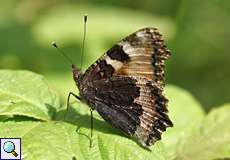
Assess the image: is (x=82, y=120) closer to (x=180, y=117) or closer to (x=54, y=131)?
(x=54, y=131)

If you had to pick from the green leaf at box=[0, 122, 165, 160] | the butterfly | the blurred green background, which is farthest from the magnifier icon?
the blurred green background

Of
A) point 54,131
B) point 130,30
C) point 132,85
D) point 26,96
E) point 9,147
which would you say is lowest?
point 9,147

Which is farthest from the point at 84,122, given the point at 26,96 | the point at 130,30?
the point at 130,30

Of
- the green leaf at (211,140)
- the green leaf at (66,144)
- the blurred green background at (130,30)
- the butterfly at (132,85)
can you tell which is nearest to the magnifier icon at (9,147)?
the green leaf at (66,144)

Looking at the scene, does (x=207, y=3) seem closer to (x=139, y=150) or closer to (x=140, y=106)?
(x=140, y=106)

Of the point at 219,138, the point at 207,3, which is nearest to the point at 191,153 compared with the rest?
the point at 219,138

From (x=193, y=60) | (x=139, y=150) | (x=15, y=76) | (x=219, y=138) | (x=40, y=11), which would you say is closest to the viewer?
(x=139, y=150)
